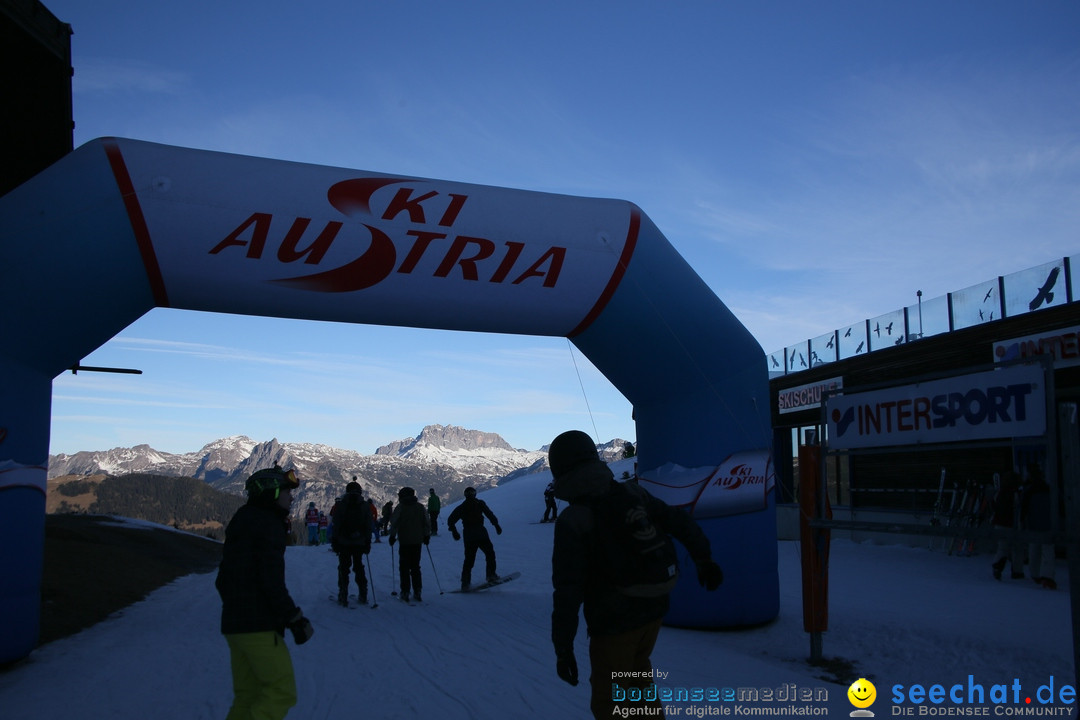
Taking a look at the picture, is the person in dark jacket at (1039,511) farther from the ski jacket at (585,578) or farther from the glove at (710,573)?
the ski jacket at (585,578)

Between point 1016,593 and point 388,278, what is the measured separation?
27.6ft

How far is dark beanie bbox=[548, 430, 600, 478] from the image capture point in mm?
3566

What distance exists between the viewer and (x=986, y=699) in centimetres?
527

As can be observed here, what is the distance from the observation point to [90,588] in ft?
34.9

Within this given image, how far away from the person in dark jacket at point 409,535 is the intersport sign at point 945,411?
562 cm

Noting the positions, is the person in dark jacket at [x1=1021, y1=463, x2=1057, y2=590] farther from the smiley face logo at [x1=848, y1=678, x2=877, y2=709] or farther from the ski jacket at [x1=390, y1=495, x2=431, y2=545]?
the ski jacket at [x1=390, y1=495, x2=431, y2=545]

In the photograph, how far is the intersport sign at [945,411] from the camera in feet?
16.9

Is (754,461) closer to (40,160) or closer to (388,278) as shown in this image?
(388,278)

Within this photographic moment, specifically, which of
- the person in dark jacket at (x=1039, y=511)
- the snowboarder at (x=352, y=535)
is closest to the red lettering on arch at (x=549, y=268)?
the snowboarder at (x=352, y=535)

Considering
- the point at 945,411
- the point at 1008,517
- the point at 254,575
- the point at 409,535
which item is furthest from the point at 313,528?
the point at 945,411

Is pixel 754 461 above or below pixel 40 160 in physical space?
below

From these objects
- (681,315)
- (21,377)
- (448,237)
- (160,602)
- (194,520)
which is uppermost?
(448,237)

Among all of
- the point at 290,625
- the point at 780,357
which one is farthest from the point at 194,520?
the point at 290,625

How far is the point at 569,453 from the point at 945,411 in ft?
12.5
